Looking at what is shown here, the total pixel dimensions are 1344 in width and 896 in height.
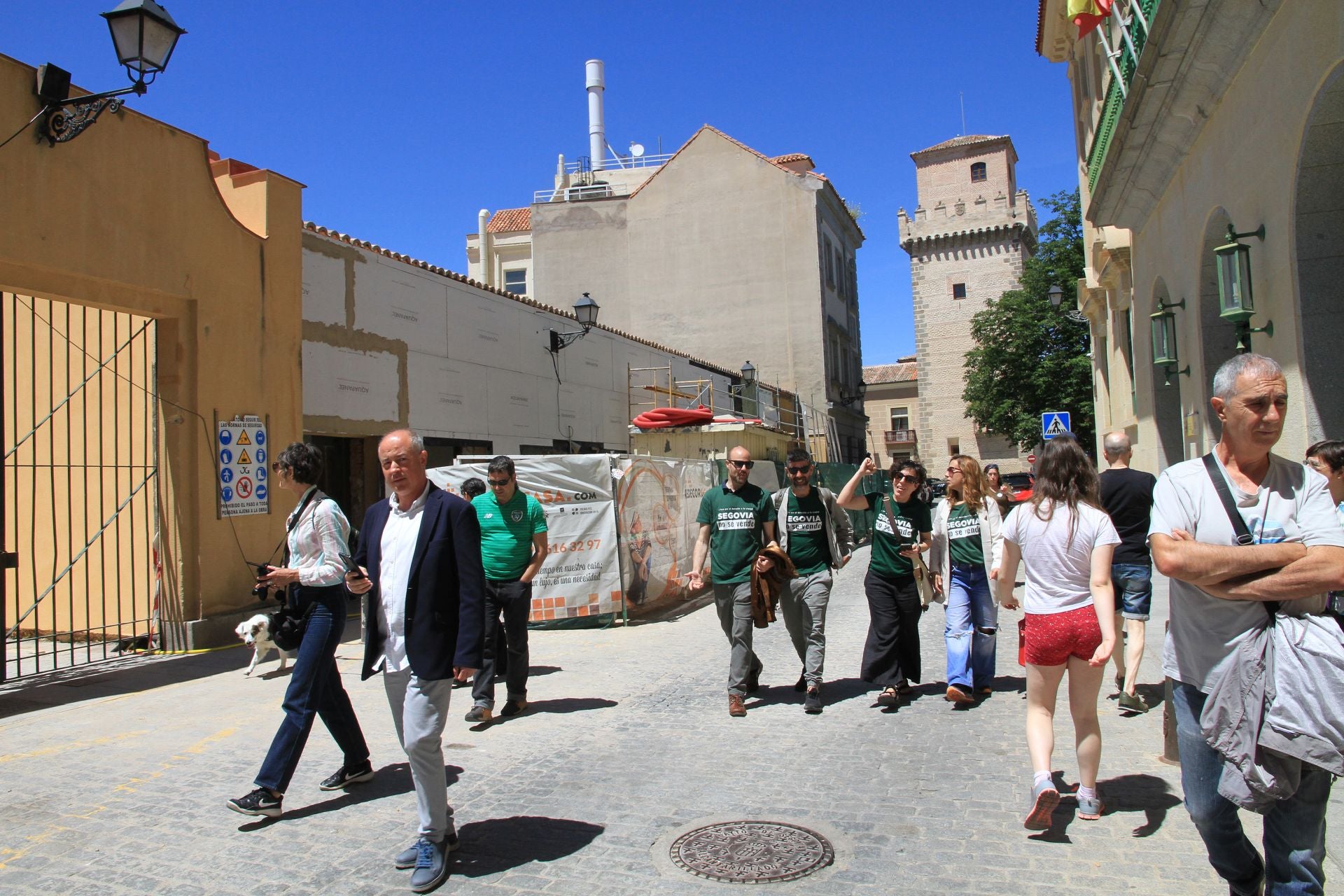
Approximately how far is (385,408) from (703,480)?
5.21 m

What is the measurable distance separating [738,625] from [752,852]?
2.86 meters

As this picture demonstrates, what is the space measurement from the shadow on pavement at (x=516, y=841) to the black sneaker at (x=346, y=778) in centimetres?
101

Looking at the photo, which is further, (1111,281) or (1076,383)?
(1076,383)

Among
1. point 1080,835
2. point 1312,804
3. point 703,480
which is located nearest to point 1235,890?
point 1312,804

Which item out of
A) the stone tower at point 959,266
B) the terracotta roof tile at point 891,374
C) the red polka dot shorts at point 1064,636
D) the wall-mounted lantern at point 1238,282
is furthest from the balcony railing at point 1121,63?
the terracotta roof tile at point 891,374

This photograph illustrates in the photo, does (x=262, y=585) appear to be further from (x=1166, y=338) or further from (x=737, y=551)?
(x=1166, y=338)

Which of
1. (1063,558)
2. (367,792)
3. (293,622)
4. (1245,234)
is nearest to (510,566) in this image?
(293,622)

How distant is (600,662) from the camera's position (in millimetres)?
9180

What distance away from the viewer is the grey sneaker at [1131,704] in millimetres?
6453

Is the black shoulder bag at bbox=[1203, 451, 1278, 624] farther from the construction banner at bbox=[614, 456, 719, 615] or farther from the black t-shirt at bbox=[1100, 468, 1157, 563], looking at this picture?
the construction banner at bbox=[614, 456, 719, 615]

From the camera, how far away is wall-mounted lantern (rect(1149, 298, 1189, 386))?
13102 millimetres

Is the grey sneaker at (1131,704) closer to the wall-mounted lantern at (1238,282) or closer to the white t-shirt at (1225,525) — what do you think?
the white t-shirt at (1225,525)

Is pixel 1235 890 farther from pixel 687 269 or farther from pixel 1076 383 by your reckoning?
pixel 1076 383

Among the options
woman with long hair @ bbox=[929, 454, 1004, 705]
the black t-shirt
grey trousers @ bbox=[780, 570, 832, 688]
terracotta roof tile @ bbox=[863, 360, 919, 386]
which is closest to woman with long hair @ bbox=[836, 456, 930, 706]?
woman with long hair @ bbox=[929, 454, 1004, 705]
